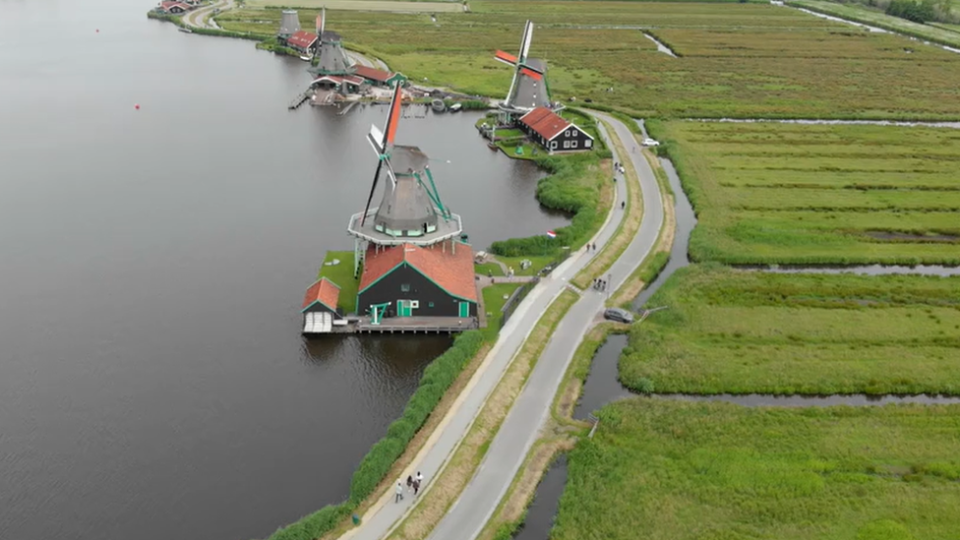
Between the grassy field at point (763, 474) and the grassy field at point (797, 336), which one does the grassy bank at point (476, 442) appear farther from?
the grassy field at point (797, 336)

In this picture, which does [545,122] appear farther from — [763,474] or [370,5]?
[370,5]

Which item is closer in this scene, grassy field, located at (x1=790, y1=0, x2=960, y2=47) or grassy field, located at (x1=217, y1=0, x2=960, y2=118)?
grassy field, located at (x1=217, y1=0, x2=960, y2=118)

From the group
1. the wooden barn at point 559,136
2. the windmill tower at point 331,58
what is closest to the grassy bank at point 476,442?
the wooden barn at point 559,136

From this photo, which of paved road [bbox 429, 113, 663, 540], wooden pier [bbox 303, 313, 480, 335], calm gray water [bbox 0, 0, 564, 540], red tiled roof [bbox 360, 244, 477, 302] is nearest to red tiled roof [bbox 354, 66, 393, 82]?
calm gray water [bbox 0, 0, 564, 540]

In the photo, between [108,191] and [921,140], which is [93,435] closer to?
[108,191]

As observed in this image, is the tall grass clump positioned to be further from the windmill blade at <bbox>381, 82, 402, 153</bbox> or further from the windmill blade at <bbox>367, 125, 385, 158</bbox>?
the windmill blade at <bbox>381, 82, 402, 153</bbox>

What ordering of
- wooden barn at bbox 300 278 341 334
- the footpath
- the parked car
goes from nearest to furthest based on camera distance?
the footpath, wooden barn at bbox 300 278 341 334, the parked car

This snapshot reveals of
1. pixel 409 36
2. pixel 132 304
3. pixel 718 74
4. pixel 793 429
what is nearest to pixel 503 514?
pixel 793 429

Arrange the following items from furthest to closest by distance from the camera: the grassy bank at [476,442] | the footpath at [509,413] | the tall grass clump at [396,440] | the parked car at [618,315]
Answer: the parked car at [618,315], the footpath at [509,413], the grassy bank at [476,442], the tall grass clump at [396,440]
